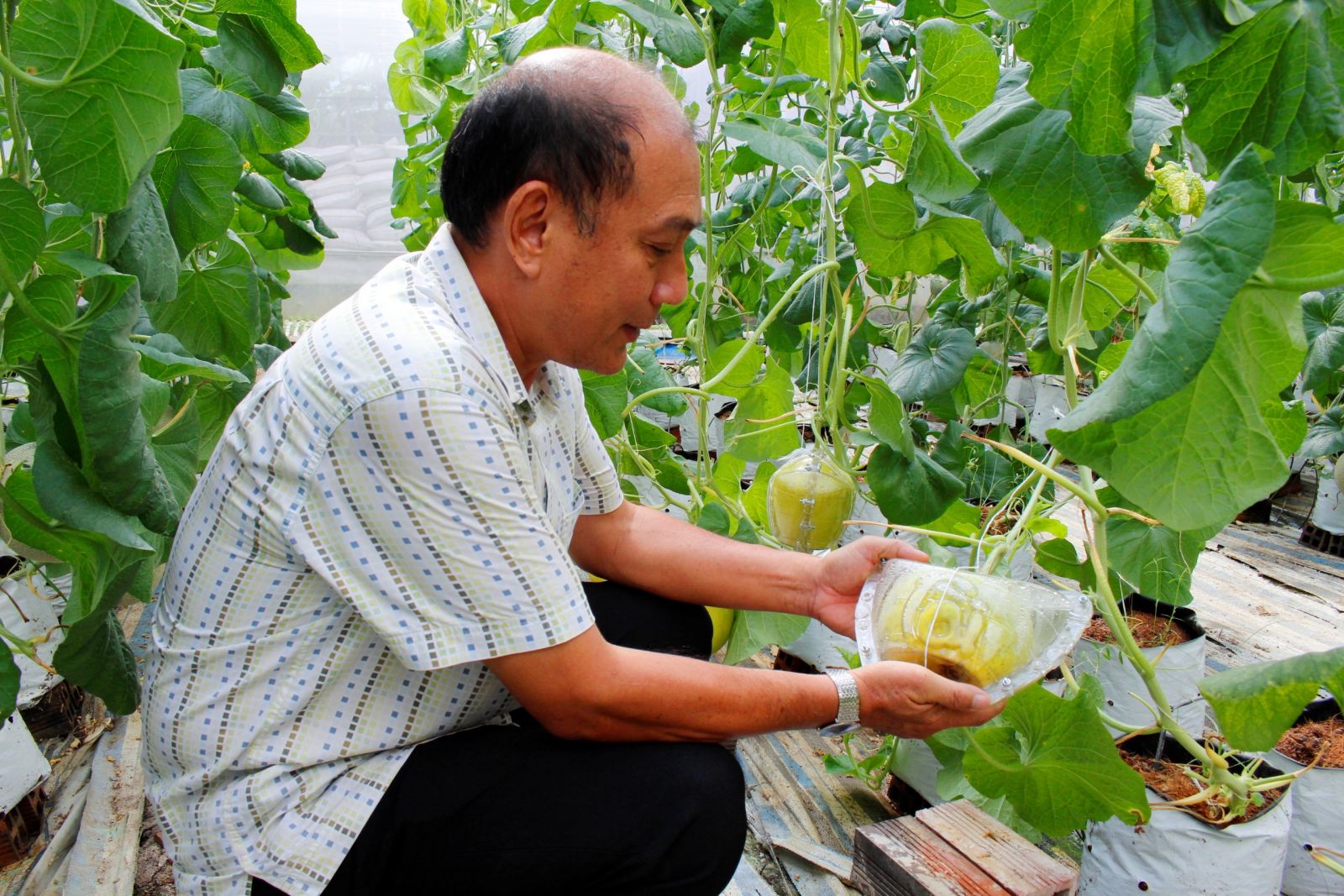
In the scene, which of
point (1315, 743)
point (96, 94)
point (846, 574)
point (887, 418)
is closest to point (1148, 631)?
point (1315, 743)

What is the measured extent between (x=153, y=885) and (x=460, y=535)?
889 millimetres

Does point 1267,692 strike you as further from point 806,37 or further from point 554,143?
point 806,37

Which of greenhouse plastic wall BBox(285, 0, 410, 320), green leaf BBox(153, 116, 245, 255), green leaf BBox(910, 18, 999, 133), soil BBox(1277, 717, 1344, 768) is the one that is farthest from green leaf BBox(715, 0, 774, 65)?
greenhouse plastic wall BBox(285, 0, 410, 320)

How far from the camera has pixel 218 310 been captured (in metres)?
1.54

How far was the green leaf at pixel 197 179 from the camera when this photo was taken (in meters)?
1.13

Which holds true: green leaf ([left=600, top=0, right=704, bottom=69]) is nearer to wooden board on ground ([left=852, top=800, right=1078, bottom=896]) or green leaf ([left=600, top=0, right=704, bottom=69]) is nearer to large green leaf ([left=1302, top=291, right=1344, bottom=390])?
wooden board on ground ([left=852, top=800, right=1078, bottom=896])

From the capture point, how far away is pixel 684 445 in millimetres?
3225

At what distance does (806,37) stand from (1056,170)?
2.22 ft

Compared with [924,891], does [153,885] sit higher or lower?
lower

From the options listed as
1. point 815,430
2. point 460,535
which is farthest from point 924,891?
point 460,535

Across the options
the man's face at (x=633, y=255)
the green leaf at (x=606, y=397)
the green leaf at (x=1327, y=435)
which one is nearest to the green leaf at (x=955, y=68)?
the man's face at (x=633, y=255)

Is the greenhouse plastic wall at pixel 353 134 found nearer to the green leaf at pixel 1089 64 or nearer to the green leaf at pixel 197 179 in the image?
the green leaf at pixel 197 179

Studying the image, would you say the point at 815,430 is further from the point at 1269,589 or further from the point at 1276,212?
the point at 1269,589

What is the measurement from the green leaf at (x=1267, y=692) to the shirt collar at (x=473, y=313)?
2.33 feet
